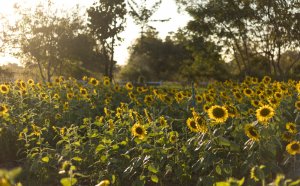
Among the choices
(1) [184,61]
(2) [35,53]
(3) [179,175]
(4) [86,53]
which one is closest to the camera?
(3) [179,175]

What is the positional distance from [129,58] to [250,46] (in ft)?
70.5

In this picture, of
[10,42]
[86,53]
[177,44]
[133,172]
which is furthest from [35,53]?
[133,172]

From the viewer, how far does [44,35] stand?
116 ft

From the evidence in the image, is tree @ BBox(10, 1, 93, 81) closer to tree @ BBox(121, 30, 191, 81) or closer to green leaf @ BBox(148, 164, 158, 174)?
tree @ BBox(121, 30, 191, 81)

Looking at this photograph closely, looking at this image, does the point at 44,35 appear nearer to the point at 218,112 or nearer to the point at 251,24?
the point at 251,24

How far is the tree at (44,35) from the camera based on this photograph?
114 feet

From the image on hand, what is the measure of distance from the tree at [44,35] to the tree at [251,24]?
895cm

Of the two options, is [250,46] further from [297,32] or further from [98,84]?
[98,84]

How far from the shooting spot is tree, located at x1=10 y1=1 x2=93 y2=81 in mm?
34844

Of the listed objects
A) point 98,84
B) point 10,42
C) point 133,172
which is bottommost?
point 133,172

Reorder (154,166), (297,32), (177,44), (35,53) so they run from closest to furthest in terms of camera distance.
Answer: (154,166), (297,32), (35,53), (177,44)

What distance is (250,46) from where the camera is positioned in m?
37.2

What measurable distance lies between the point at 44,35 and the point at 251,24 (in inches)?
589

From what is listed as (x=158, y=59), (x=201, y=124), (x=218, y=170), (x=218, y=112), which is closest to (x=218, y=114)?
(x=218, y=112)
